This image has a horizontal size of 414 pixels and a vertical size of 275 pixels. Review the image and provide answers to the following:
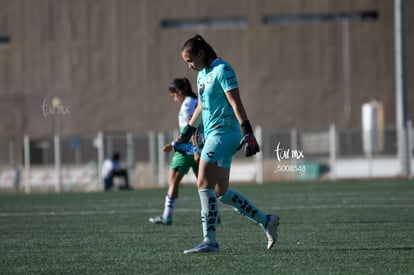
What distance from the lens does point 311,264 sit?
7695mm

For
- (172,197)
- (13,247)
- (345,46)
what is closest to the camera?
(13,247)

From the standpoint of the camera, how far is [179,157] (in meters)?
13.3

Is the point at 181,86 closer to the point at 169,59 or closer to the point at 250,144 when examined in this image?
the point at 250,144

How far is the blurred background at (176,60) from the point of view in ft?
146

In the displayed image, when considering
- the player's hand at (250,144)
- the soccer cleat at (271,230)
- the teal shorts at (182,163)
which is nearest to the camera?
the player's hand at (250,144)

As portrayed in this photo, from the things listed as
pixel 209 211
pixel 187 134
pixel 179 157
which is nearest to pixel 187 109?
pixel 179 157

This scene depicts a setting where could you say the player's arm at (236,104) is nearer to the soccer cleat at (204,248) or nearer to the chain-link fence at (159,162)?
the soccer cleat at (204,248)

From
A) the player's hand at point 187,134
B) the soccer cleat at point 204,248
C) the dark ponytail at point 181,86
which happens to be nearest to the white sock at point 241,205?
the soccer cleat at point 204,248

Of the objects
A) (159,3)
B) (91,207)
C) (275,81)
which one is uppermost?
(159,3)

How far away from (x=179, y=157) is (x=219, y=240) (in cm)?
336

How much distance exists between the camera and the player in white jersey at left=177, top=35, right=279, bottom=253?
8.58m

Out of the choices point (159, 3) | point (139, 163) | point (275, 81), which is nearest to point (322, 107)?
point (275, 81)

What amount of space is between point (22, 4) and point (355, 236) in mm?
38615

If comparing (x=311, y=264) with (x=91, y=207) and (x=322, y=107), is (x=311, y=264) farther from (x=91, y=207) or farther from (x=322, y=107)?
(x=322, y=107)
